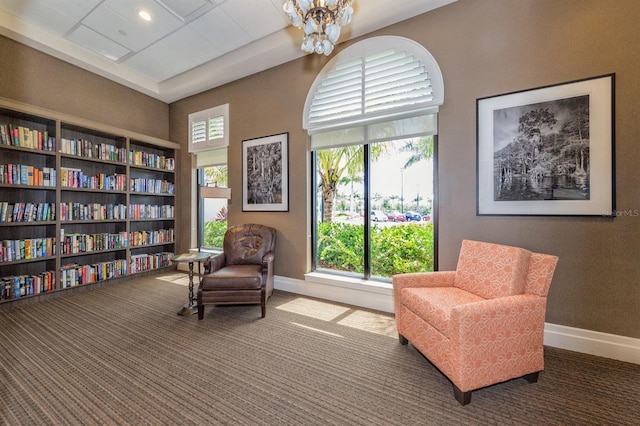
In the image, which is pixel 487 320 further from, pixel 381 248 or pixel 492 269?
pixel 381 248

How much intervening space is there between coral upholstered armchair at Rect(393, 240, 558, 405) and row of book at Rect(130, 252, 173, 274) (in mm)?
4283

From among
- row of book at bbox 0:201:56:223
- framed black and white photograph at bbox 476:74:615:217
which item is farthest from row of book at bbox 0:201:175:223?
framed black and white photograph at bbox 476:74:615:217

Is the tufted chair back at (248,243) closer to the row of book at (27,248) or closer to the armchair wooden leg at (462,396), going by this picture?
the row of book at (27,248)

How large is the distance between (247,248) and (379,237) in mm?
1854

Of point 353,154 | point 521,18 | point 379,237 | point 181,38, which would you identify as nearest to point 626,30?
point 521,18

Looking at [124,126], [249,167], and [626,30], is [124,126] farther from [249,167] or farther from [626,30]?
[626,30]

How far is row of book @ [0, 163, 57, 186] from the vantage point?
3.15 meters

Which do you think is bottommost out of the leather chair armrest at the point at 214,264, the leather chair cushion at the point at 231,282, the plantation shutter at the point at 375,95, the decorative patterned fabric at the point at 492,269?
the leather chair cushion at the point at 231,282

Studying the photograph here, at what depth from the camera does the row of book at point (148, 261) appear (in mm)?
4461

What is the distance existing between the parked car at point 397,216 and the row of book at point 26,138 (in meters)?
4.66

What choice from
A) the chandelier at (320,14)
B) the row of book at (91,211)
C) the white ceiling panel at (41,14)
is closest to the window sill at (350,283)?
the chandelier at (320,14)

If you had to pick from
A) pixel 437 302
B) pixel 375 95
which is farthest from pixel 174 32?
pixel 437 302

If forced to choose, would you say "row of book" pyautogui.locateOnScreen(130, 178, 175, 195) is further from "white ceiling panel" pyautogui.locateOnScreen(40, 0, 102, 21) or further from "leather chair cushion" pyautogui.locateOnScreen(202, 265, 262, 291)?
"leather chair cushion" pyautogui.locateOnScreen(202, 265, 262, 291)

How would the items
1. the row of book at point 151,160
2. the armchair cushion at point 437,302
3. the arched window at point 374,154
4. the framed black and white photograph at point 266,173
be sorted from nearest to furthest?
1. the armchair cushion at point 437,302
2. the arched window at point 374,154
3. the framed black and white photograph at point 266,173
4. the row of book at point 151,160
